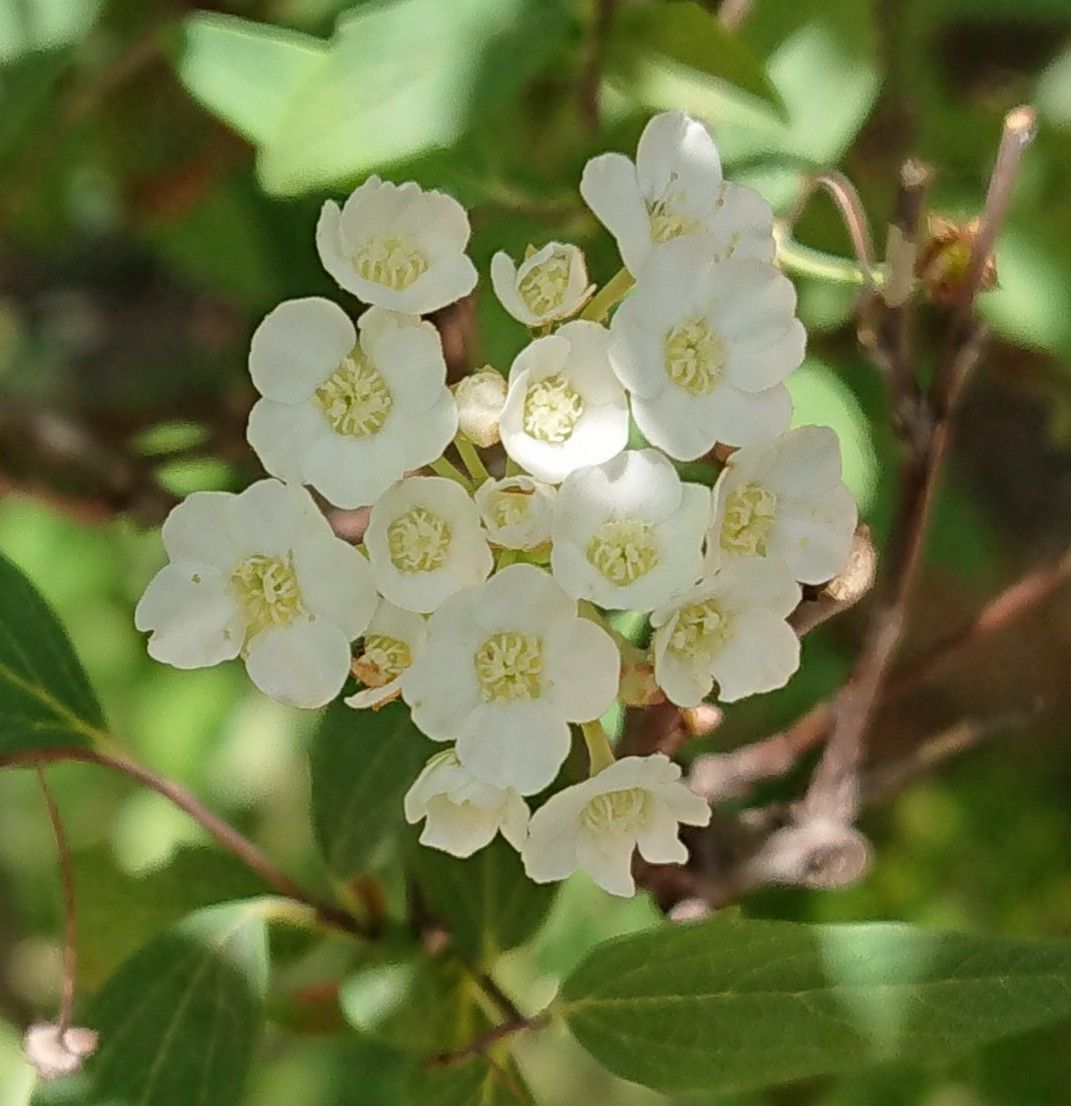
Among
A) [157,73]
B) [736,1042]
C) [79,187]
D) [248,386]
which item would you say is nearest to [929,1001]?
[736,1042]

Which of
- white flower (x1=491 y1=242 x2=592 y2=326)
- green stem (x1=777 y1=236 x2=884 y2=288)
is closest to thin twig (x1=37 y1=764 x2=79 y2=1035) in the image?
white flower (x1=491 y1=242 x2=592 y2=326)

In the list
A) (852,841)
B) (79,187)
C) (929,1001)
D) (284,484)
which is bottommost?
(79,187)

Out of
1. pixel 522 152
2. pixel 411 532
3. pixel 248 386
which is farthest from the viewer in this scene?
pixel 248 386

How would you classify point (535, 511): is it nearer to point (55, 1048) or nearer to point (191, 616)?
point (191, 616)

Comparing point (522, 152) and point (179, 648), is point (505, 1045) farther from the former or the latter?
point (522, 152)

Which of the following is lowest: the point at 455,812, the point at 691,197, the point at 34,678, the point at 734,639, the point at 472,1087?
the point at 472,1087

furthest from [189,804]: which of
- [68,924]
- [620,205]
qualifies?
[620,205]

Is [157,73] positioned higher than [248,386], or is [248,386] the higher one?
[157,73]

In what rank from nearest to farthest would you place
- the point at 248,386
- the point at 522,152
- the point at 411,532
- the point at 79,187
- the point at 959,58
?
the point at 411,532
the point at 522,152
the point at 248,386
the point at 79,187
the point at 959,58
